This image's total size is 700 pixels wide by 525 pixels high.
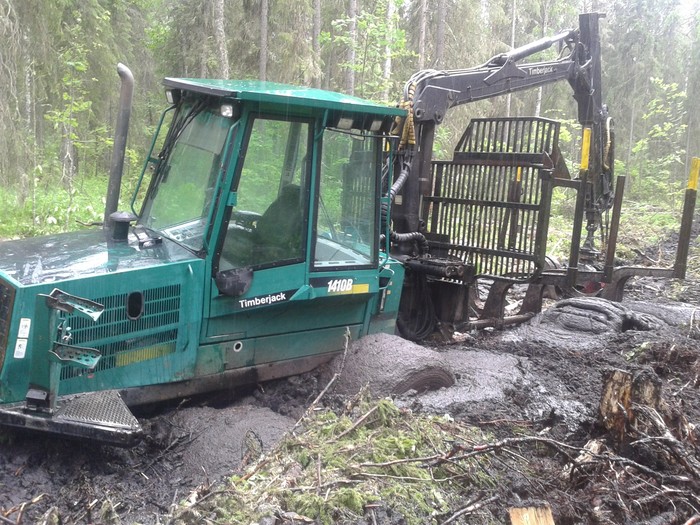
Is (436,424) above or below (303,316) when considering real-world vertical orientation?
below

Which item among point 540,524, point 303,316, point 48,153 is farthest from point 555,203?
point 540,524

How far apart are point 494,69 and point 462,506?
5.21 meters

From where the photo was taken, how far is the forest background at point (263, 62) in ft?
37.5

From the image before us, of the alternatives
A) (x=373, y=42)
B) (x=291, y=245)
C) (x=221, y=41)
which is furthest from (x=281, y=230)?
(x=373, y=42)

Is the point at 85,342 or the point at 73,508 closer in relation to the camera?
the point at 73,508

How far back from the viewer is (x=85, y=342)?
12.7 feet

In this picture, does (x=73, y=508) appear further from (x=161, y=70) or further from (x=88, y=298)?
(x=161, y=70)

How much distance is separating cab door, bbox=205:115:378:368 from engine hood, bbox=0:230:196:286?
420 millimetres

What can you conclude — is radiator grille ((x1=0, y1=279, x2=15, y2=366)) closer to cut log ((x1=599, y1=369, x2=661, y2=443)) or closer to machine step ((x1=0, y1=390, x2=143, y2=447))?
machine step ((x1=0, y1=390, x2=143, y2=447))

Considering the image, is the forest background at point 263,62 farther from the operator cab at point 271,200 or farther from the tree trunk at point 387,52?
the operator cab at point 271,200

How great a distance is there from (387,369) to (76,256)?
2.32 metres

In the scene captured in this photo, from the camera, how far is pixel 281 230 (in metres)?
4.64

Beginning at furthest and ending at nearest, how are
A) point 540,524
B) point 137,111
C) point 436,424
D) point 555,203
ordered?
point 555,203, point 137,111, point 436,424, point 540,524

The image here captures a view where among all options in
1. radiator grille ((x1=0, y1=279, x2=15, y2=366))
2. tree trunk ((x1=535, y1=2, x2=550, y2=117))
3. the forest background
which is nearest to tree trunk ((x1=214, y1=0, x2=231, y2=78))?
the forest background
